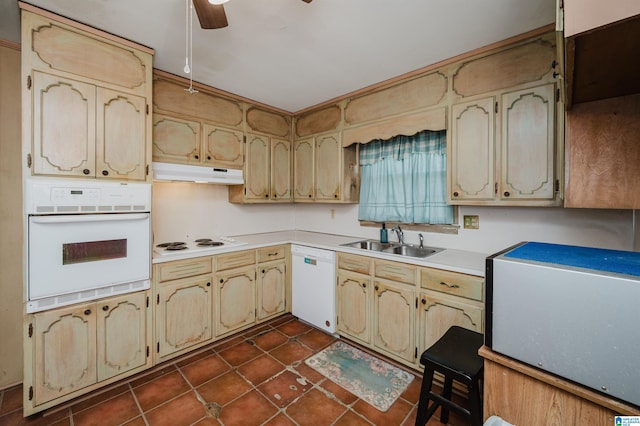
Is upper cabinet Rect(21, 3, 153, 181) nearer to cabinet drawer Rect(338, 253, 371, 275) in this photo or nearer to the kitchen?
the kitchen

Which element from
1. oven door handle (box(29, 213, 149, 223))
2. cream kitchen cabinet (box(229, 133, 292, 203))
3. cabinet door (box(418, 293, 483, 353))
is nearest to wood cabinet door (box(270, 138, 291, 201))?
cream kitchen cabinet (box(229, 133, 292, 203))

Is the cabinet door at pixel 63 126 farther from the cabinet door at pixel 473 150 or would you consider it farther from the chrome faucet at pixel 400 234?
the cabinet door at pixel 473 150

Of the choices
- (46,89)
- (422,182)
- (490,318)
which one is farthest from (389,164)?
(46,89)

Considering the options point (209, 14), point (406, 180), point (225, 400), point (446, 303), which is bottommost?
point (225, 400)

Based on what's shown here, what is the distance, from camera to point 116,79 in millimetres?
1937

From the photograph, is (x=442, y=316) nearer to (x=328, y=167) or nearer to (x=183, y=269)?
(x=328, y=167)

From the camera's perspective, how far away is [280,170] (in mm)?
3408

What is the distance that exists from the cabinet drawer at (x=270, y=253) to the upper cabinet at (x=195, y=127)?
3.14ft

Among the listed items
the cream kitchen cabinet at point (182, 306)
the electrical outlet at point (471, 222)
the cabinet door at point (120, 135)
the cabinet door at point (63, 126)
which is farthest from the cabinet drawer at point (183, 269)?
the electrical outlet at point (471, 222)

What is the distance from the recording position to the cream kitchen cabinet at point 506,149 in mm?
1789

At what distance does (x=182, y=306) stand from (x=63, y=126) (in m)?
1.55

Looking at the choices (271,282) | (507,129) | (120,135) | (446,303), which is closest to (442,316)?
(446,303)

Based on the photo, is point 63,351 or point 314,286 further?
point 314,286

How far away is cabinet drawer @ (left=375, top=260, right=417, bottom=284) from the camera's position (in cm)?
215
